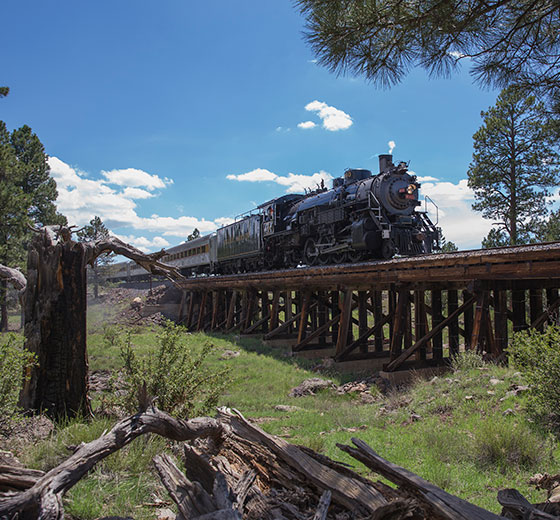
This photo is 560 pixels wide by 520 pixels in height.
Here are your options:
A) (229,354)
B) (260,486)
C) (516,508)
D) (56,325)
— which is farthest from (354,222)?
(516,508)

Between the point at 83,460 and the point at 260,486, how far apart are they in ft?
3.66

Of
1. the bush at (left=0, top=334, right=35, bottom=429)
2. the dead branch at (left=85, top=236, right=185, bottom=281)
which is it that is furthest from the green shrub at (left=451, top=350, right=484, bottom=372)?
the bush at (left=0, top=334, right=35, bottom=429)

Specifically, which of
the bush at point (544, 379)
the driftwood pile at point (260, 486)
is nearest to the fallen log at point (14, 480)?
the driftwood pile at point (260, 486)

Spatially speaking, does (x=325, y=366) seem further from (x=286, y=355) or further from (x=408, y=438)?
(x=408, y=438)

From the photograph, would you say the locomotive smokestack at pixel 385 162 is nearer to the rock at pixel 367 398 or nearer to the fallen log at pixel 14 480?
the rock at pixel 367 398

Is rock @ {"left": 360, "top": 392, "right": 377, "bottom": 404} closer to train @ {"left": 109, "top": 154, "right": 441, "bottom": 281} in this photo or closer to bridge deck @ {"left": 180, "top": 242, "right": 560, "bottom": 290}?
bridge deck @ {"left": 180, "top": 242, "right": 560, "bottom": 290}

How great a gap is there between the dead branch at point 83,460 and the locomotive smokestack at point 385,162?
12.0 m

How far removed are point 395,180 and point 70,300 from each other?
10674 millimetres

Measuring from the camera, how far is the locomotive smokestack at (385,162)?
14.1 m

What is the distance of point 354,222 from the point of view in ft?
43.7

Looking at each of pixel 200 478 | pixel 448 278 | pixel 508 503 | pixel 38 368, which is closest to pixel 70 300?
pixel 38 368

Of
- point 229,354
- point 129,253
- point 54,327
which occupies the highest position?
point 129,253

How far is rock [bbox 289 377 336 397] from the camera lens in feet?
30.6

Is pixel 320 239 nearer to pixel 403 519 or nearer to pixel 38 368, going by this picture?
pixel 38 368
